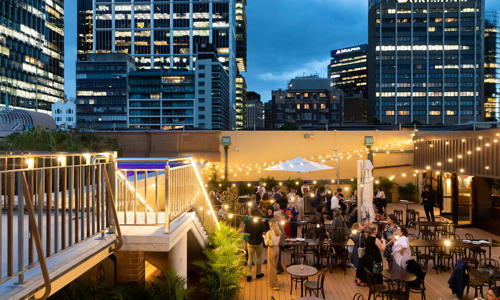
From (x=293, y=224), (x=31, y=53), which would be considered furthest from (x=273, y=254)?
(x=31, y=53)

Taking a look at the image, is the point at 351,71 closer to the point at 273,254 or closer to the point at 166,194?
the point at 273,254

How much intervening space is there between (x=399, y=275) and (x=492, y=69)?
167261 mm

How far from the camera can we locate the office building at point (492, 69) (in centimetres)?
13700

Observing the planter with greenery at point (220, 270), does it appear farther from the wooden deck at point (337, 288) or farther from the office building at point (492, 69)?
the office building at point (492, 69)

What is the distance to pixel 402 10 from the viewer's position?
107875 millimetres

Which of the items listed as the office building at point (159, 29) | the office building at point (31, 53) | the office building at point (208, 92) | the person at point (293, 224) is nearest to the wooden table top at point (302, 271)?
the person at point (293, 224)

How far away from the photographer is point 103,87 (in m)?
96.2

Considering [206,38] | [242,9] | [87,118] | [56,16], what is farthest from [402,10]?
[56,16]

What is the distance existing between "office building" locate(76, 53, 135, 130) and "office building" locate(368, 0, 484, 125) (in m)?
74.7

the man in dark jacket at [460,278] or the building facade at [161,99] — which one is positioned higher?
the building facade at [161,99]

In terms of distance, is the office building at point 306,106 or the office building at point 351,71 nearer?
the office building at point 306,106

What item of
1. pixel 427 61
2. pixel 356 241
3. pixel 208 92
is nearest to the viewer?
pixel 356 241

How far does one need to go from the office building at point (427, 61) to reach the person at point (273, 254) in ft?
346

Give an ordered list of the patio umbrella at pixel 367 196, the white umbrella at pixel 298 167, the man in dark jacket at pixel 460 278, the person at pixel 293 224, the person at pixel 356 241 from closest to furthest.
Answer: the man in dark jacket at pixel 460 278 < the person at pixel 356 241 < the patio umbrella at pixel 367 196 < the person at pixel 293 224 < the white umbrella at pixel 298 167
